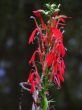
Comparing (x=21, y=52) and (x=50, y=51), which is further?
(x=21, y=52)

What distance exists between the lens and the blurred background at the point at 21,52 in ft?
21.3

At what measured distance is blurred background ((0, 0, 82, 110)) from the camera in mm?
6484

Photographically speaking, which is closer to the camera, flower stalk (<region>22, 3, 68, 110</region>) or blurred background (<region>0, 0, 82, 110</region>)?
flower stalk (<region>22, 3, 68, 110</region>)

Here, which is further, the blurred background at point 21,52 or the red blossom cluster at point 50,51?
the blurred background at point 21,52

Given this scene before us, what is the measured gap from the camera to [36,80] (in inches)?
96.6

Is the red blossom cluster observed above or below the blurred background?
below

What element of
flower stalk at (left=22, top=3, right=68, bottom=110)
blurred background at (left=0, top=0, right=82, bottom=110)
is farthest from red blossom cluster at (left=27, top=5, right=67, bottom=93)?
blurred background at (left=0, top=0, right=82, bottom=110)

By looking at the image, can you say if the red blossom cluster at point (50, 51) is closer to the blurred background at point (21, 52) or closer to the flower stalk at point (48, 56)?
the flower stalk at point (48, 56)

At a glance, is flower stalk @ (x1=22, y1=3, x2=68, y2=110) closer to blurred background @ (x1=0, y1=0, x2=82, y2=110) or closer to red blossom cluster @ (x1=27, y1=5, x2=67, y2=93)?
red blossom cluster @ (x1=27, y1=5, x2=67, y2=93)

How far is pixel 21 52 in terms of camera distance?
6.56 metres

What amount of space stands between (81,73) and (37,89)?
4.22 metres

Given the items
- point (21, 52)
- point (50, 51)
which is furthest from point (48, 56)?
point (21, 52)

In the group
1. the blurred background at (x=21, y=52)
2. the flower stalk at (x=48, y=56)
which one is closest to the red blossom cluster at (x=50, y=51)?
the flower stalk at (x=48, y=56)

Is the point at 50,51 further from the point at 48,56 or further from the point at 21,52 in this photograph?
the point at 21,52
